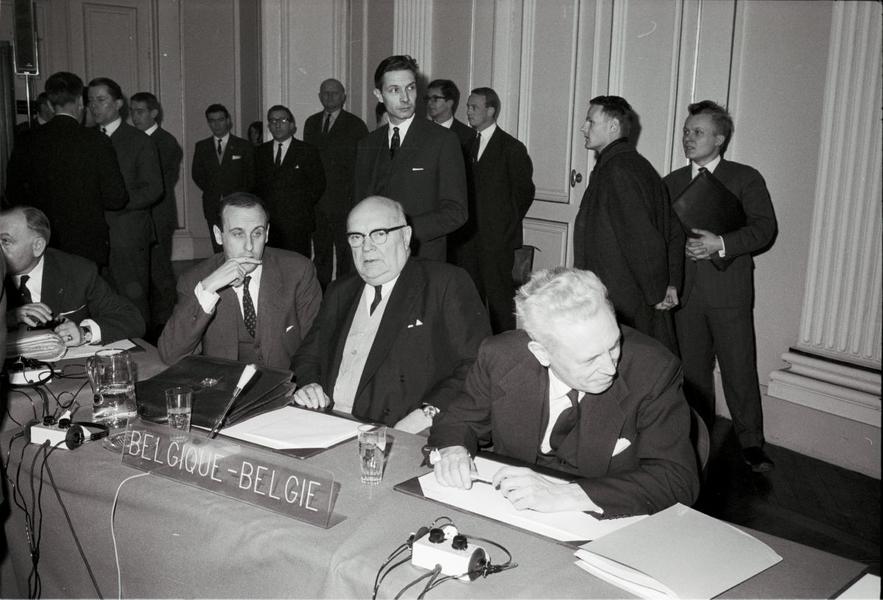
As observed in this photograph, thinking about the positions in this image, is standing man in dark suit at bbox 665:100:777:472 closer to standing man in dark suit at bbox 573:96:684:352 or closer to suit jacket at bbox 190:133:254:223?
standing man in dark suit at bbox 573:96:684:352

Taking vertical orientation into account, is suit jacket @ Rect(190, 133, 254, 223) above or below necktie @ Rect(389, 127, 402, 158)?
below

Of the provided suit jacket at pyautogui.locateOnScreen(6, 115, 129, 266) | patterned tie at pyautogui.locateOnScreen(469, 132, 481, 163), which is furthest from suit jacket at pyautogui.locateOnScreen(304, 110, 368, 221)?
suit jacket at pyautogui.locateOnScreen(6, 115, 129, 266)

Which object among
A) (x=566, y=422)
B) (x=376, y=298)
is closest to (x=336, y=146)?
(x=376, y=298)

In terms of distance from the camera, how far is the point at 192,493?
5.64ft

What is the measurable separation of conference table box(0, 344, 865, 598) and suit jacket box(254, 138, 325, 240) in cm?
464

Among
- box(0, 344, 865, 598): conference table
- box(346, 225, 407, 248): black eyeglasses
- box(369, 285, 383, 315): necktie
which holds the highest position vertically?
box(346, 225, 407, 248): black eyeglasses

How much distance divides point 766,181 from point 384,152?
1.92m

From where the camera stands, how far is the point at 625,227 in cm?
361

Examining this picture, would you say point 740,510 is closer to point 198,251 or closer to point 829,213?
point 829,213

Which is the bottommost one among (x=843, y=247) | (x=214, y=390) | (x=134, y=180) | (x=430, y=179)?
(x=214, y=390)

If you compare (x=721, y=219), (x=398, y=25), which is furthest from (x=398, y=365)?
(x=398, y=25)

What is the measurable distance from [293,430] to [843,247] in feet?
9.23

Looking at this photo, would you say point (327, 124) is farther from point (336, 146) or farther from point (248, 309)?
point (248, 309)

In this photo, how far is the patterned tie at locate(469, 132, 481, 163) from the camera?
17.3 ft
